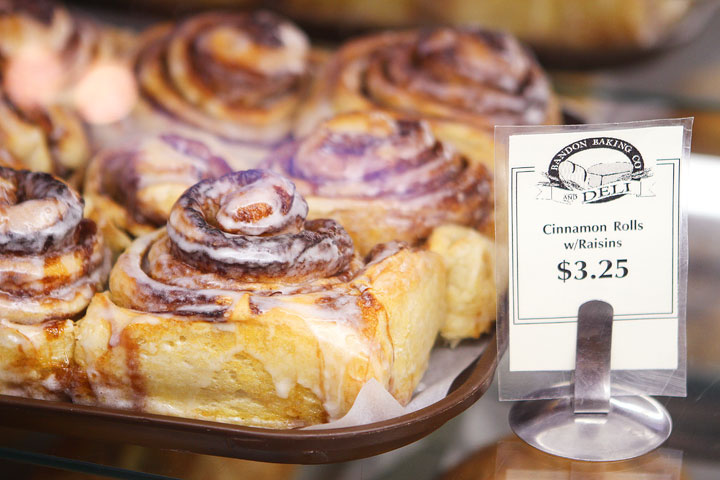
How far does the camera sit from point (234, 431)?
3.68 feet

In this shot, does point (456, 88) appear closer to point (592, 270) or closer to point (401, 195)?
point (401, 195)

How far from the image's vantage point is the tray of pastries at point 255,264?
120 cm

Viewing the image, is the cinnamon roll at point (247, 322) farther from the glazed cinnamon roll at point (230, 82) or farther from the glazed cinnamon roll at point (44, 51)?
the glazed cinnamon roll at point (44, 51)

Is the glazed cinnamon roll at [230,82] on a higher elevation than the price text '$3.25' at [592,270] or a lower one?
higher

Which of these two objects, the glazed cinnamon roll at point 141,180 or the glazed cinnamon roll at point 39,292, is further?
the glazed cinnamon roll at point 141,180

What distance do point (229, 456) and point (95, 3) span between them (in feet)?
6.68

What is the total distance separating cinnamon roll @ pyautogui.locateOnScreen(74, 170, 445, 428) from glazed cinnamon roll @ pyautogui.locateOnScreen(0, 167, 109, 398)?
0.14 ft

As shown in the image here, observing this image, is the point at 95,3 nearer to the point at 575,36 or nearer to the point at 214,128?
the point at 214,128

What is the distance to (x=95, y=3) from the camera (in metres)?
2.71

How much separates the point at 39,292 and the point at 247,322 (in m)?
0.36

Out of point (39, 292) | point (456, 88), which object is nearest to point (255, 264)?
point (39, 292)

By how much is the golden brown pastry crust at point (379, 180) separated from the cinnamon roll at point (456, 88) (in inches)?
9.6

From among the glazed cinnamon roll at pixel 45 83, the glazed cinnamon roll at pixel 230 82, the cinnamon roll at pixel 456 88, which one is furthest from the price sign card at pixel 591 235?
the glazed cinnamon roll at pixel 45 83

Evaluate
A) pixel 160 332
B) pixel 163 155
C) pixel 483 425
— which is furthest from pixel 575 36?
pixel 160 332
